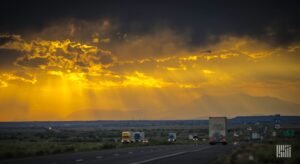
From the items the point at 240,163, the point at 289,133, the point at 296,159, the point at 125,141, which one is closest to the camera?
the point at 240,163

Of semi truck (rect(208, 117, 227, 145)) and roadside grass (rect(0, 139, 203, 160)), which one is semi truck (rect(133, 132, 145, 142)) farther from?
roadside grass (rect(0, 139, 203, 160))

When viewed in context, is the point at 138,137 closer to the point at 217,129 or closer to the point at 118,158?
the point at 217,129

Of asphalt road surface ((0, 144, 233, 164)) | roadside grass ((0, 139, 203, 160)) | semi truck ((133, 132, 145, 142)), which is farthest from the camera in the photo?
semi truck ((133, 132, 145, 142))

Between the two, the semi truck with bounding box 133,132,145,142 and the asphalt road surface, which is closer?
the asphalt road surface

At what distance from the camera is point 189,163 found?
3353 cm

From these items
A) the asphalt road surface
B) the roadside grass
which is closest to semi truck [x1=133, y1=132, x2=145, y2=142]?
the roadside grass

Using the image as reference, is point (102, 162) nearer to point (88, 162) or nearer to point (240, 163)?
point (88, 162)

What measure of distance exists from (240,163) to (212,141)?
46.6 m

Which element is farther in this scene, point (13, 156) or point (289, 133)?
point (289, 133)

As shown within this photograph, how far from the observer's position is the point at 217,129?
7294 centimetres

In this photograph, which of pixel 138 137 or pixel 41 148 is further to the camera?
pixel 138 137

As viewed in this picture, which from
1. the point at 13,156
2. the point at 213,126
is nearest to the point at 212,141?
the point at 213,126

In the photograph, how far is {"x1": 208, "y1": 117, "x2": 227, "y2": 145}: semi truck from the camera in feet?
233

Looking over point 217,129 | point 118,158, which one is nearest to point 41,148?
point 118,158
